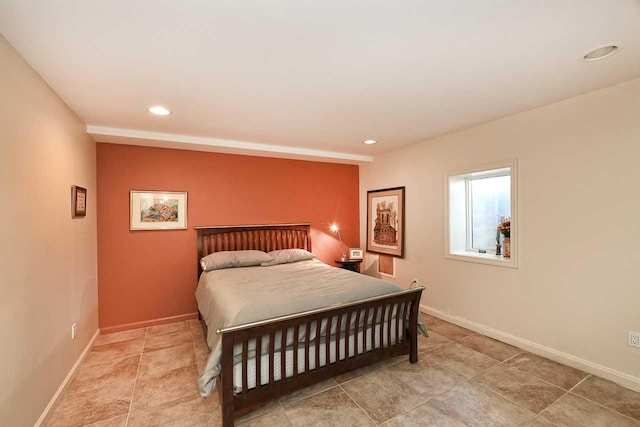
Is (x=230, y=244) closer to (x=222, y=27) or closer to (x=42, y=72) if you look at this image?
(x=42, y=72)

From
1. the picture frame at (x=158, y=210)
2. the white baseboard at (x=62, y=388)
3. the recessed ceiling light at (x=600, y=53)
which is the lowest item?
the white baseboard at (x=62, y=388)

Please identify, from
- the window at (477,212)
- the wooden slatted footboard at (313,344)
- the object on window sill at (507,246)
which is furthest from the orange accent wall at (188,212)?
the object on window sill at (507,246)

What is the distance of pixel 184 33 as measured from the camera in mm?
1546

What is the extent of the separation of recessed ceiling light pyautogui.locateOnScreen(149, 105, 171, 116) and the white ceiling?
8cm

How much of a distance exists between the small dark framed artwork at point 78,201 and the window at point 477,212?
3941 millimetres

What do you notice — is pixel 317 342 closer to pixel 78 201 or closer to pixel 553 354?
pixel 553 354

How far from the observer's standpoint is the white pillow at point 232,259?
11.5ft

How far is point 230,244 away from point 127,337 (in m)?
1.56

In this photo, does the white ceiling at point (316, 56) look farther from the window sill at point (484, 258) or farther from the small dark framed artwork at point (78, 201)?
the window sill at point (484, 258)

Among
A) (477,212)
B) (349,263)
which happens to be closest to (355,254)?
(349,263)

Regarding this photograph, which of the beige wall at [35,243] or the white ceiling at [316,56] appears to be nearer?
the white ceiling at [316,56]

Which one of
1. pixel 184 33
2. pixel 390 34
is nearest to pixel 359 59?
pixel 390 34

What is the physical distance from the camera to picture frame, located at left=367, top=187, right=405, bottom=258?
4316 millimetres

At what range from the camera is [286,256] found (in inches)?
156
